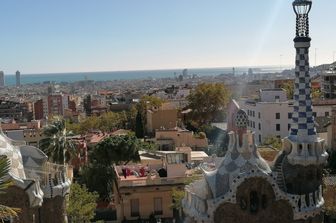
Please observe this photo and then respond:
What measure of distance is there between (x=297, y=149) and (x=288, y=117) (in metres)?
37.5

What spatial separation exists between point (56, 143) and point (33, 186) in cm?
992

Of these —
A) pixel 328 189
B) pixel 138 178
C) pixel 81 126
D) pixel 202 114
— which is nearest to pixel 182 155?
pixel 138 178

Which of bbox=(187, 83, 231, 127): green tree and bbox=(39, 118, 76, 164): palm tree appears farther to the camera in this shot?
bbox=(187, 83, 231, 127): green tree

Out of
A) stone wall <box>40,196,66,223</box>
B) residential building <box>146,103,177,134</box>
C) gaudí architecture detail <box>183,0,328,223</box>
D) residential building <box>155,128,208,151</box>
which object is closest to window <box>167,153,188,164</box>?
stone wall <box>40,196,66,223</box>

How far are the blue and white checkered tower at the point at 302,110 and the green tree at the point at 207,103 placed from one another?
1884 inches

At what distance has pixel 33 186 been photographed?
→ 16188 millimetres

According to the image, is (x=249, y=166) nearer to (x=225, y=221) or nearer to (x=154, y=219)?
(x=225, y=221)

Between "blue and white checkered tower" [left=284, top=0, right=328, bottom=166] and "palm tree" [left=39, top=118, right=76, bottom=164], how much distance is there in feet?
43.8

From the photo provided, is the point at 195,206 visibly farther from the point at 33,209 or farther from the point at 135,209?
the point at 135,209

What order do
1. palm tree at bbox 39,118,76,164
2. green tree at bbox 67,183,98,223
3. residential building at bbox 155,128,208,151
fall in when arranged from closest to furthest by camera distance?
green tree at bbox 67,183,98,223, palm tree at bbox 39,118,76,164, residential building at bbox 155,128,208,151

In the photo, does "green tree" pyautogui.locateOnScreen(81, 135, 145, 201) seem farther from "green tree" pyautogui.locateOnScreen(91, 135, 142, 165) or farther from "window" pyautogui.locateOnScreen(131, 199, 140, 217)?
"window" pyautogui.locateOnScreen(131, 199, 140, 217)

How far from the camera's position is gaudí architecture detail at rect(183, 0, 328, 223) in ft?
49.2

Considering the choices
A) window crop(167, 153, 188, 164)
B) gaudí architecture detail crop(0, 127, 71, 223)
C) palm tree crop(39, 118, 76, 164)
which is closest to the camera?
gaudí architecture detail crop(0, 127, 71, 223)

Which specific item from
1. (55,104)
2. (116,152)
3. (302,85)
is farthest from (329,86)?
(55,104)
